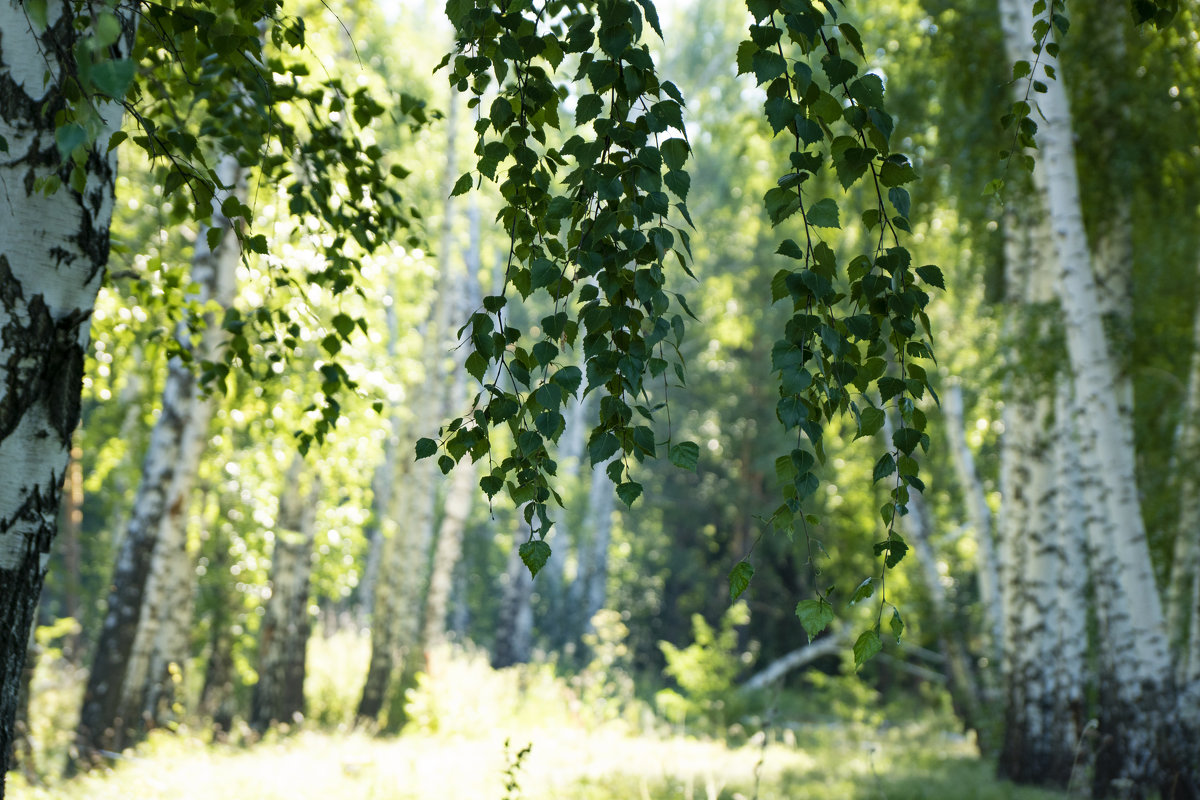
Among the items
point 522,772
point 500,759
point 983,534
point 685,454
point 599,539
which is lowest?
point 500,759

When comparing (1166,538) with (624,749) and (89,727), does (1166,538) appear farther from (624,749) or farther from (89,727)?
(89,727)

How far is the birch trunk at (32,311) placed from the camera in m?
1.93

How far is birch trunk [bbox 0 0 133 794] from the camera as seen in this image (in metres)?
1.93

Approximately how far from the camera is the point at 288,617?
9.59 meters

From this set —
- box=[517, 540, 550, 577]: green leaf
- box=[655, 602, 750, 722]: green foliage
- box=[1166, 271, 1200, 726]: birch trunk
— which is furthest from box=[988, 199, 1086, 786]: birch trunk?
box=[517, 540, 550, 577]: green leaf

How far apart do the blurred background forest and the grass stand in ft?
0.19

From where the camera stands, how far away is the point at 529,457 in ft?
5.88

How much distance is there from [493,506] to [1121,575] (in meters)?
7.11

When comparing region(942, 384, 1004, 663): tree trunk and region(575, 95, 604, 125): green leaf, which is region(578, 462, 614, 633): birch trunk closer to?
region(942, 384, 1004, 663): tree trunk

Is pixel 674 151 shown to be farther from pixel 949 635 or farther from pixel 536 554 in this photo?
pixel 949 635

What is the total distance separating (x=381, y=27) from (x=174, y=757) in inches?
423

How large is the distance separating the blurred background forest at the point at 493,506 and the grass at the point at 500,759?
6cm

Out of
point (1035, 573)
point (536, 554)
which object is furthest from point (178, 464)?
point (1035, 573)

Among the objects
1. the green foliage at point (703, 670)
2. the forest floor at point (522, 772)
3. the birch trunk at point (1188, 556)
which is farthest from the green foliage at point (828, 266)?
the green foliage at point (703, 670)
